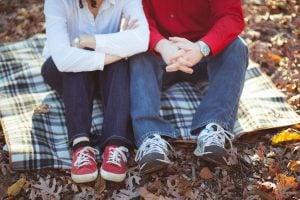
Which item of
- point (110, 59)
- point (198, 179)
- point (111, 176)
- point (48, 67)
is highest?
point (110, 59)

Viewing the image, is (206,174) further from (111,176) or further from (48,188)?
(48,188)

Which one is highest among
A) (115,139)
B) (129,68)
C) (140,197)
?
(129,68)

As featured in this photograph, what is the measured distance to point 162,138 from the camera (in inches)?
134

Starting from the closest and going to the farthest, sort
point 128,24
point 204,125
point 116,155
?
point 116,155 → point 204,125 → point 128,24

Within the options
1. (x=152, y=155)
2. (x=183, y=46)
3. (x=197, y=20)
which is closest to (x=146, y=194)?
(x=152, y=155)

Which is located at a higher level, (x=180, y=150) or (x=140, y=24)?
(x=140, y=24)

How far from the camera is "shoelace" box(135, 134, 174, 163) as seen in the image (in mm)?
3131

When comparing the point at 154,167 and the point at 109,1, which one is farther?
the point at 109,1

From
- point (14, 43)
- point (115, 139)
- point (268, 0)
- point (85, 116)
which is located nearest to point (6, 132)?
point (85, 116)

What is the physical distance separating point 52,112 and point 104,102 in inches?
23.1

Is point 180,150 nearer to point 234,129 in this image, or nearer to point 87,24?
point 234,129

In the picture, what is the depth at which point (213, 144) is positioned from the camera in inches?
124

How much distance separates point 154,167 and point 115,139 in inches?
Result: 15.1

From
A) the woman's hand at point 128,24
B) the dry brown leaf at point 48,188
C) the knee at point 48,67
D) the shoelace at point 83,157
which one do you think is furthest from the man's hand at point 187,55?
the dry brown leaf at point 48,188
